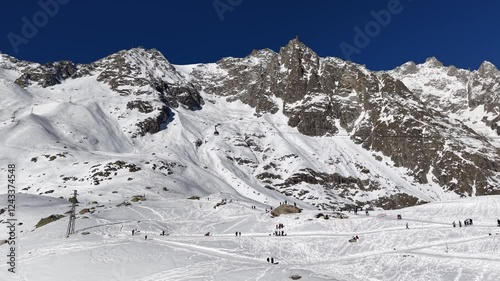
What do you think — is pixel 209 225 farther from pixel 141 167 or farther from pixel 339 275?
pixel 141 167

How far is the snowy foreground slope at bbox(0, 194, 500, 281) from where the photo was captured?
1468 inches

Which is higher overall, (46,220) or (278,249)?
(46,220)

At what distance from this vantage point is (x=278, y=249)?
162 feet

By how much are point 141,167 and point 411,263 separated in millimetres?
119036

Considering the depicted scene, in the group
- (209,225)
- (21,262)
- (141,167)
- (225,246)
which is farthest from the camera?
(141,167)

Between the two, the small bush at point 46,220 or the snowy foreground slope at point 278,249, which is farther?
the small bush at point 46,220

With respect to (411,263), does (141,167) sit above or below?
above

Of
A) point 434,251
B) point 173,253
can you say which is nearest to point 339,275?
point 434,251

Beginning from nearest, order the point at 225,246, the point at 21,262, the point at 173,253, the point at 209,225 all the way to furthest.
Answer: the point at 21,262 < the point at 173,253 < the point at 225,246 < the point at 209,225

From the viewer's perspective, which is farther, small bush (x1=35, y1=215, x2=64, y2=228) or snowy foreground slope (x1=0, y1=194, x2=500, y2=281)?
small bush (x1=35, y1=215, x2=64, y2=228)

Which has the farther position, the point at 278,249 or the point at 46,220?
the point at 46,220

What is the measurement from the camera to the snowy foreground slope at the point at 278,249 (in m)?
37.3

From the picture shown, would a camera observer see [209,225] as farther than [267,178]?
No

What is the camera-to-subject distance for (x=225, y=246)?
5078cm
